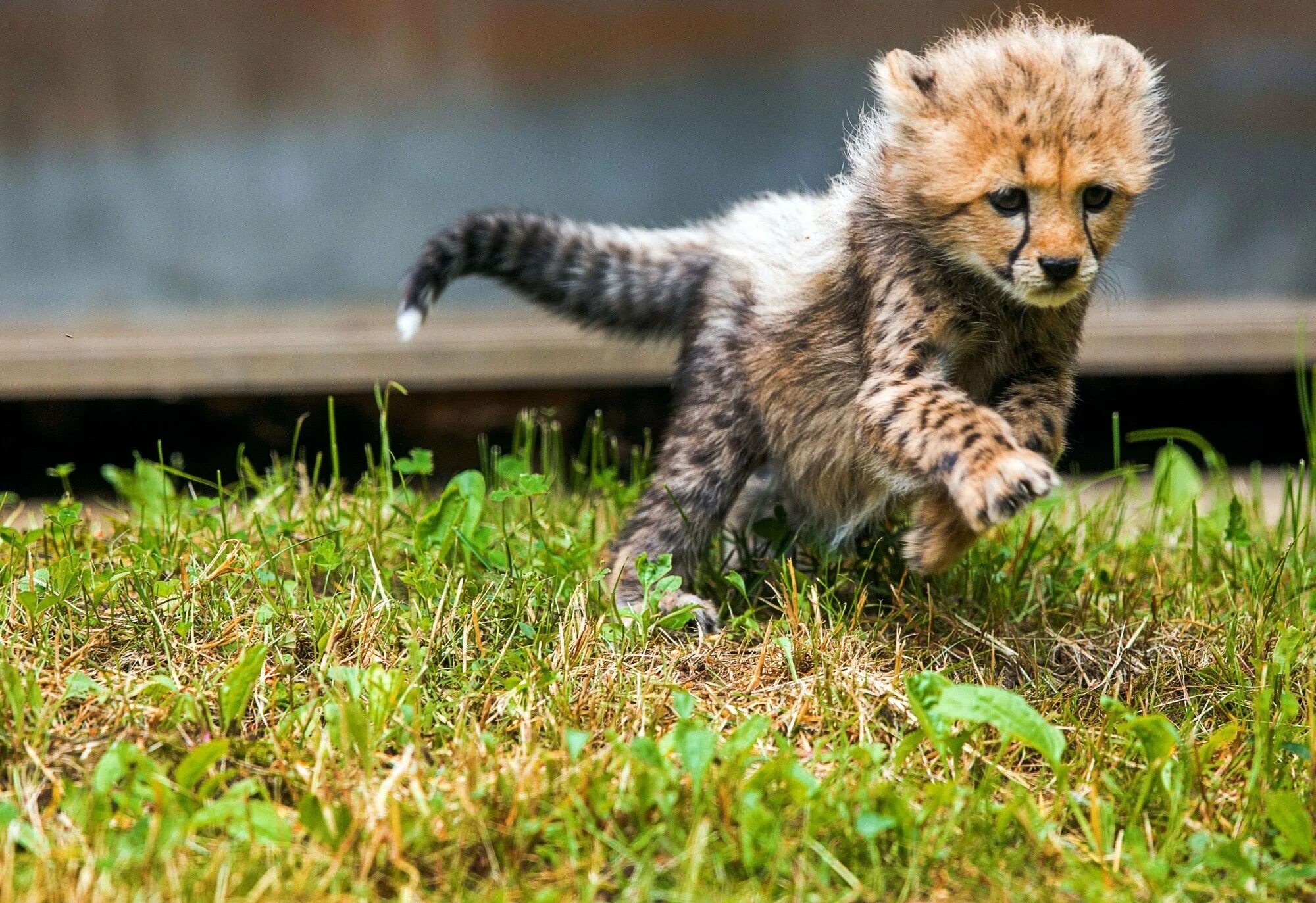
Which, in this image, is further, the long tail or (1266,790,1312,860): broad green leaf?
the long tail

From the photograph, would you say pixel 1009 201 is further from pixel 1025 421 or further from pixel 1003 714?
pixel 1003 714

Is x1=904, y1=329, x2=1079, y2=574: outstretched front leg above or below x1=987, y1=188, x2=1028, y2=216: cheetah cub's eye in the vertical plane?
below

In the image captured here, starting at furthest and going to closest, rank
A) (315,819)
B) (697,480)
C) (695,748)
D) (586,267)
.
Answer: (586,267) < (697,480) < (695,748) < (315,819)

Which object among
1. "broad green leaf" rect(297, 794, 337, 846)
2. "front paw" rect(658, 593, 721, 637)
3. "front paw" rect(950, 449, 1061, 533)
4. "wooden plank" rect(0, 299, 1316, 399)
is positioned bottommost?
"broad green leaf" rect(297, 794, 337, 846)

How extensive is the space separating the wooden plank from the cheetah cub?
131 centimetres

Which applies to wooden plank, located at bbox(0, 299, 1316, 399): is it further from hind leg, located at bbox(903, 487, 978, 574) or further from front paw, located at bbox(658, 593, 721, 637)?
hind leg, located at bbox(903, 487, 978, 574)

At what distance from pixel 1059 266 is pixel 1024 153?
24 centimetres

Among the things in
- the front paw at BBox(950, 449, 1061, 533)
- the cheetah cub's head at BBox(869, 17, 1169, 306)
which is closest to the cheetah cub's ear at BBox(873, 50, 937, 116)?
the cheetah cub's head at BBox(869, 17, 1169, 306)

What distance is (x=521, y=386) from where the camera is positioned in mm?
5391

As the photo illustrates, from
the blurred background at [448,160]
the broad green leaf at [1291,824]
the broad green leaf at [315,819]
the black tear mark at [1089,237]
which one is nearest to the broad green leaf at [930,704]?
the broad green leaf at [1291,824]

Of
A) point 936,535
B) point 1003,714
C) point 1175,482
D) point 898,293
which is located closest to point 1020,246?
point 898,293

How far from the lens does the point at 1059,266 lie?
2662 mm

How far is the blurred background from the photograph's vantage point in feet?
18.6

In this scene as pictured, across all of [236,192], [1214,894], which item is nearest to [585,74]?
[236,192]
